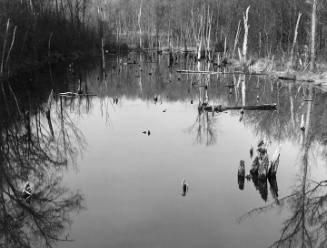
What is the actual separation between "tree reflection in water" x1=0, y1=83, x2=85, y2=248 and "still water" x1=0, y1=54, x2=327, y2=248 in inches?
1.5

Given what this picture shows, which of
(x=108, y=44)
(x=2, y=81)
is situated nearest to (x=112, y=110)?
(x=2, y=81)

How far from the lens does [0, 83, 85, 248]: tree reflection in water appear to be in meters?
9.43

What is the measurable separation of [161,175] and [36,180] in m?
3.25

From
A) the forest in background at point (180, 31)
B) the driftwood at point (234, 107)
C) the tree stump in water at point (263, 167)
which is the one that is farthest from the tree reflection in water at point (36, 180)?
the forest in background at point (180, 31)

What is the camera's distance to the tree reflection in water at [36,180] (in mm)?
9427

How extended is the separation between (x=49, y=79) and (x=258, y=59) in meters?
17.6

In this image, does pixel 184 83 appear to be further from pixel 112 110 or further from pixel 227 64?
pixel 227 64

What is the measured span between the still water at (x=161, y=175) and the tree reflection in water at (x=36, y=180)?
0.04 meters

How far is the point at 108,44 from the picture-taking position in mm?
64250

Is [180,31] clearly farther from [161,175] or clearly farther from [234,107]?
[161,175]

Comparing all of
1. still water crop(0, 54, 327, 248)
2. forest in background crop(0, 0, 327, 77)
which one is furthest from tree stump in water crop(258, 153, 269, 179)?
forest in background crop(0, 0, 327, 77)

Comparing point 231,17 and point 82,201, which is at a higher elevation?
point 231,17

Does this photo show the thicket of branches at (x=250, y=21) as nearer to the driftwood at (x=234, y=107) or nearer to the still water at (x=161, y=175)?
the driftwood at (x=234, y=107)

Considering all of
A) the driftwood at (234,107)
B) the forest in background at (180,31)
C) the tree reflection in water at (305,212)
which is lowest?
the tree reflection in water at (305,212)
